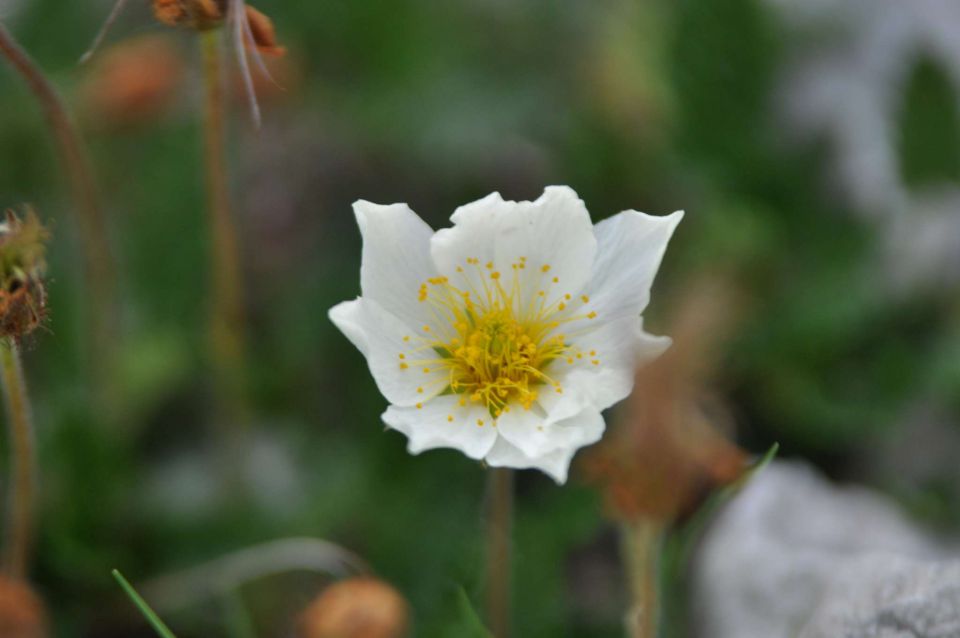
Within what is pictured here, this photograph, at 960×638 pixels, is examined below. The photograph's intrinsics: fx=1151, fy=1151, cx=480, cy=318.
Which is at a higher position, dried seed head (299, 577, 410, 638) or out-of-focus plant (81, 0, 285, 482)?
out-of-focus plant (81, 0, 285, 482)

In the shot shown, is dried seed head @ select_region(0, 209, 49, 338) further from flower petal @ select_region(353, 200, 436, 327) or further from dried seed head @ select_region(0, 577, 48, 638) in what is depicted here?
dried seed head @ select_region(0, 577, 48, 638)

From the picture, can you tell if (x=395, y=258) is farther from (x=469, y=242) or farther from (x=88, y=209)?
(x=88, y=209)

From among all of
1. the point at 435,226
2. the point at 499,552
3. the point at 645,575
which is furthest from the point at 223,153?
the point at 435,226

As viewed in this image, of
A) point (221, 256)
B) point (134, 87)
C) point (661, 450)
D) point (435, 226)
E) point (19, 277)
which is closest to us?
point (19, 277)

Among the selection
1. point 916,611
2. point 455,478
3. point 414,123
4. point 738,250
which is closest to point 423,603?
point 455,478

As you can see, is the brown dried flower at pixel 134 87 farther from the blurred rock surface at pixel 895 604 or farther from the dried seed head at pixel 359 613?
the blurred rock surface at pixel 895 604

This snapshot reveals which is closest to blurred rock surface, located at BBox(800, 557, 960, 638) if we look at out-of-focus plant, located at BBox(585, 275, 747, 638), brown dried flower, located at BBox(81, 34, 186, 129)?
out-of-focus plant, located at BBox(585, 275, 747, 638)

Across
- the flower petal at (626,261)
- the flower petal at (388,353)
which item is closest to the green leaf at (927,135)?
the flower petal at (626,261)
